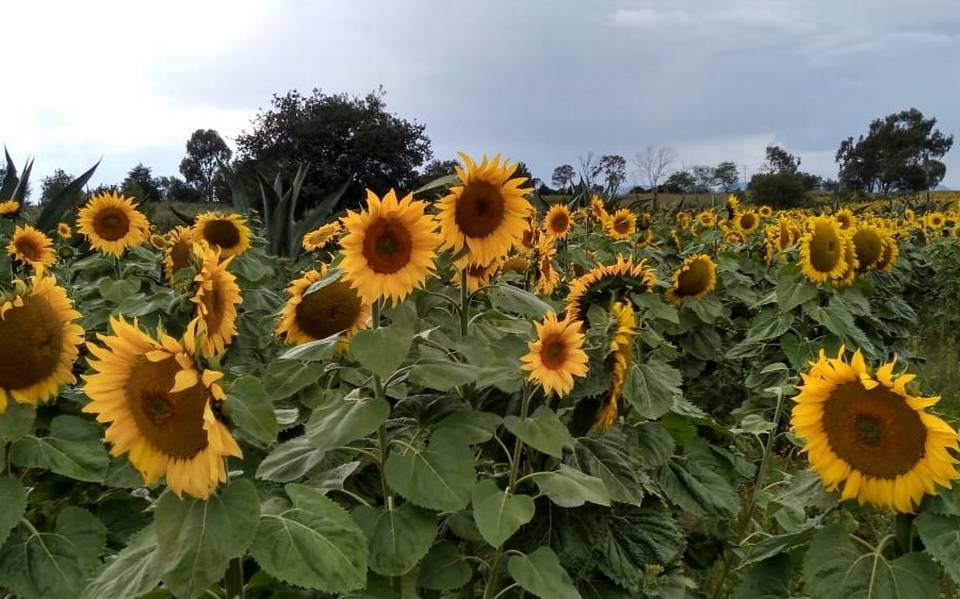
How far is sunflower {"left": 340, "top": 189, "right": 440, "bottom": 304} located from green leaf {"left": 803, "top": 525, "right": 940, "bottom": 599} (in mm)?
972

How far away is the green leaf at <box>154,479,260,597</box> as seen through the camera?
3.60 ft

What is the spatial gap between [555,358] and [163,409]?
76cm

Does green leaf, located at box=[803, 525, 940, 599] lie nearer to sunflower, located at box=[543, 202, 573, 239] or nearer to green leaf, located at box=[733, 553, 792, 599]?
green leaf, located at box=[733, 553, 792, 599]

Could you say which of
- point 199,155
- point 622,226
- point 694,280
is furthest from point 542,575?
point 199,155

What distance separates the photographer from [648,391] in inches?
70.8

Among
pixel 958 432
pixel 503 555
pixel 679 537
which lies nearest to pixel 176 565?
pixel 503 555

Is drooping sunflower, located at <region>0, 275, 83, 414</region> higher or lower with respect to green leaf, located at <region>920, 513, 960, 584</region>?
higher

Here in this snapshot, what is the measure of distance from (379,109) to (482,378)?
122 feet

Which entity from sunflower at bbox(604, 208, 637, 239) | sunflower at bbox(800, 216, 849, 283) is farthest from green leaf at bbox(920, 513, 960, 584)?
sunflower at bbox(604, 208, 637, 239)

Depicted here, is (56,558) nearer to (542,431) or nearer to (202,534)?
(202,534)

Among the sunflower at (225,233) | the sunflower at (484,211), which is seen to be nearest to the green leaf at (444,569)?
the sunflower at (484,211)

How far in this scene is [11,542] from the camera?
5.63 feet

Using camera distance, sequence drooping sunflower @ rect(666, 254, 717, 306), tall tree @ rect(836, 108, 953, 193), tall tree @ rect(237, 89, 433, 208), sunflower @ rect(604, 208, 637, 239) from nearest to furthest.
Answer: drooping sunflower @ rect(666, 254, 717, 306), sunflower @ rect(604, 208, 637, 239), tall tree @ rect(237, 89, 433, 208), tall tree @ rect(836, 108, 953, 193)

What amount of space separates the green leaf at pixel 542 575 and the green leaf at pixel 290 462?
0.44 meters
